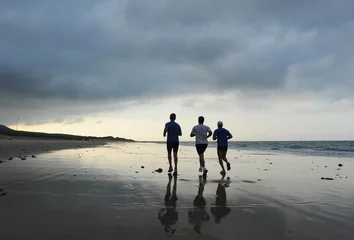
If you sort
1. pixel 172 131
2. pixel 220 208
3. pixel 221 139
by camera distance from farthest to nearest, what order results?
pixel 221 139 < pixel 172 131 < pixel 220 208

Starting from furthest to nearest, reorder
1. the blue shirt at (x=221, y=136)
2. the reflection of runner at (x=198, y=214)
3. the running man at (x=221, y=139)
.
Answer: the blue shirt at (x=221, y=136) < the running man at (x=221, y=139) < the reflection of runner at (x=198, y=214)

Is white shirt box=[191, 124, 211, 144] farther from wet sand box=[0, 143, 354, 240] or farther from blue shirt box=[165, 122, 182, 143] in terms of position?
wet sand box=[0, 143, 354, 240]

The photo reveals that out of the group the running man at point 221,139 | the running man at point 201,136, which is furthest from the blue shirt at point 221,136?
the running man at point 201,136

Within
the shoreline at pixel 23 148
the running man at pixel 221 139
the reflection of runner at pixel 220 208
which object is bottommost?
the reflection of runner at pixel 220 208

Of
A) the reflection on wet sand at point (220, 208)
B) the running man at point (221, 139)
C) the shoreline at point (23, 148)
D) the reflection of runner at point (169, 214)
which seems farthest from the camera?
the shoreline at point (23, 148)

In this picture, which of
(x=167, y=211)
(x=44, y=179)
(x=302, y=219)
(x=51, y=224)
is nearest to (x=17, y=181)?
(x=44, y=179)

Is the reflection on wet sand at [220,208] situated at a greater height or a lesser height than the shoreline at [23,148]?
lesser

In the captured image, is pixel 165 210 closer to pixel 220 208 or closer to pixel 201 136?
pixel 220 208

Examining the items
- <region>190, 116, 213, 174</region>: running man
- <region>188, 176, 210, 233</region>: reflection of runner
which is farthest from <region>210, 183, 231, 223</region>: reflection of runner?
<region>190, 116, 213, 174</region>: running man

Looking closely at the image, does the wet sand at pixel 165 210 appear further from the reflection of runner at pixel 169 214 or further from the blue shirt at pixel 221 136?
the blue shirt at pixel 221 136

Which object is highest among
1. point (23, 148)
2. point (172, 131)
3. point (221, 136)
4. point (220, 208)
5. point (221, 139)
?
point (172, 131)

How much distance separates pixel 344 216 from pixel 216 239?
270cm

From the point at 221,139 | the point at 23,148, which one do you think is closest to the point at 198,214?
the point at 221,139

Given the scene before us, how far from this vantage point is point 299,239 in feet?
12.5
